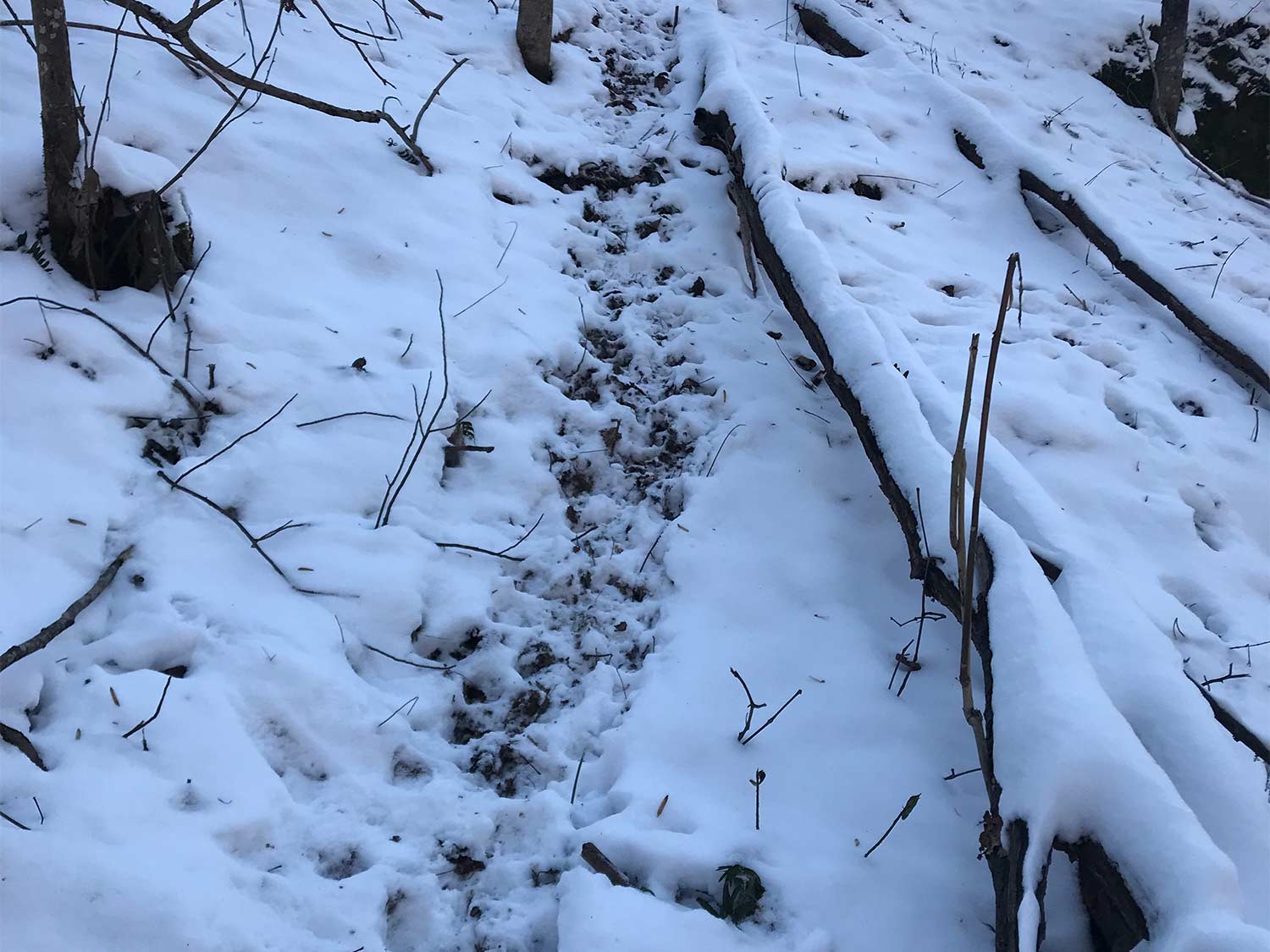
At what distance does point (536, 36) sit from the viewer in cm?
525

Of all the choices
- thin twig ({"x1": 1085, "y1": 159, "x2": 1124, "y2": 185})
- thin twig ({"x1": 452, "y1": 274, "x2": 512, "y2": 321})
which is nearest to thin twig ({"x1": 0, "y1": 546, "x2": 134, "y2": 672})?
thin twig ({"x1": 452, "y1": 274, "x2": 512, "y2": 321})

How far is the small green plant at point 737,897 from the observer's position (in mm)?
1916

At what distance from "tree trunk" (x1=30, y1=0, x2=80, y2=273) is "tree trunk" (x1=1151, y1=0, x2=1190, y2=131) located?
722 cm

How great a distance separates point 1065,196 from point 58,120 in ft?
15.4

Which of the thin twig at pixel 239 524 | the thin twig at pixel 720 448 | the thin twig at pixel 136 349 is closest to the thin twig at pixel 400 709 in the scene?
the thin twig at pixel 239 524

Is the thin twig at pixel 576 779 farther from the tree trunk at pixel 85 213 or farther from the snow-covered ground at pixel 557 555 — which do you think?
the tree trunk at pixel 85 213

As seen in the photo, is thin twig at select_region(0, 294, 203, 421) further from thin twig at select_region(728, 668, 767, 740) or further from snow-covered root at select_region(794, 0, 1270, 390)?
snow-covered root at select_region(794, 0, 1270, 390)

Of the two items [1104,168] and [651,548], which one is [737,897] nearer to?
[651,548]

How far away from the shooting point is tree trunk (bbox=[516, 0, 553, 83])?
5188 mm

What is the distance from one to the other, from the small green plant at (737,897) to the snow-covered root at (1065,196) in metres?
3.34

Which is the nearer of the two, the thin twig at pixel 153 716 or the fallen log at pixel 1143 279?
the thin twig at pixel 153 716

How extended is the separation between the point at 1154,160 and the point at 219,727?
22.8 ft

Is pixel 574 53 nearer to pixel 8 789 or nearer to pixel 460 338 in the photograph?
pixel 460 338

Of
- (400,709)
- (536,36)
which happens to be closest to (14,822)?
(400,709)
